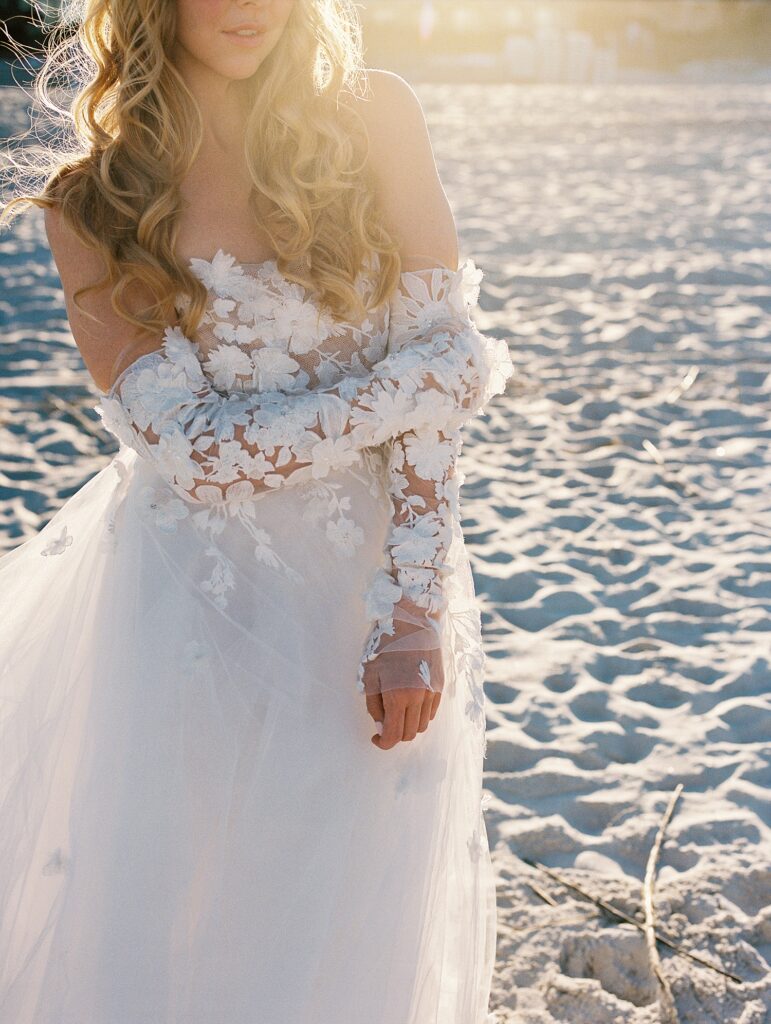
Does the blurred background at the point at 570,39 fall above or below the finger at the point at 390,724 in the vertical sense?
below

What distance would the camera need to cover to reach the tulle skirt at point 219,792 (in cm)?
158

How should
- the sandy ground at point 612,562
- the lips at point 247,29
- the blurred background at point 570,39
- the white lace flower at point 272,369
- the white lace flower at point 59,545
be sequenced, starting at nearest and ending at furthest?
the lips at point 247,29 < the white lace flower at point 272,369 < the white lace flower at point 59,545 < the sandy ground at point 612,562 < the blurred background at point 570,39

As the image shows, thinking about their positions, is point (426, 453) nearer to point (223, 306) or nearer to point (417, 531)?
point (417, 531)

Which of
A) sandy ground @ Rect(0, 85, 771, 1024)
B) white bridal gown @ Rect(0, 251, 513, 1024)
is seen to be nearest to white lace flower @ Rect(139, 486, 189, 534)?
white bridal gown @ Rect(0, 251, 513, 1024)

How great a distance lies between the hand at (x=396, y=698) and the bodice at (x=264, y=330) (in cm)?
45

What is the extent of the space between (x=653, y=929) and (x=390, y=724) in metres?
1.46

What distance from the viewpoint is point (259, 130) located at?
5.47ft

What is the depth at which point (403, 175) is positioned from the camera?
171 cm

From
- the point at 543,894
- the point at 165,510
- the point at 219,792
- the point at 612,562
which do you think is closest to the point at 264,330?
the point at 165,510

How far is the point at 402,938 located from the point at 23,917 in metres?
0.58

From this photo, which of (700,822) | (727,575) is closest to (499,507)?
(727,575)

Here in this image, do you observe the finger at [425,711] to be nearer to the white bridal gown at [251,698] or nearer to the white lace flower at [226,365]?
the white bridal gown at [251,698]

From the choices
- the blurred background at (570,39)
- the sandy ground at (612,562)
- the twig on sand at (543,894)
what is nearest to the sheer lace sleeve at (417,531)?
the sandy ground at (612,562)

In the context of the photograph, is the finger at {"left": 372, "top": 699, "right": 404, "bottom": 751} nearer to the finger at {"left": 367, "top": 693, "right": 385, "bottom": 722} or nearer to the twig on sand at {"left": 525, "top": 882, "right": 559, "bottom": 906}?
the finger at {"left": 367, "top": 693, "right": 385, "bottom": 722}
